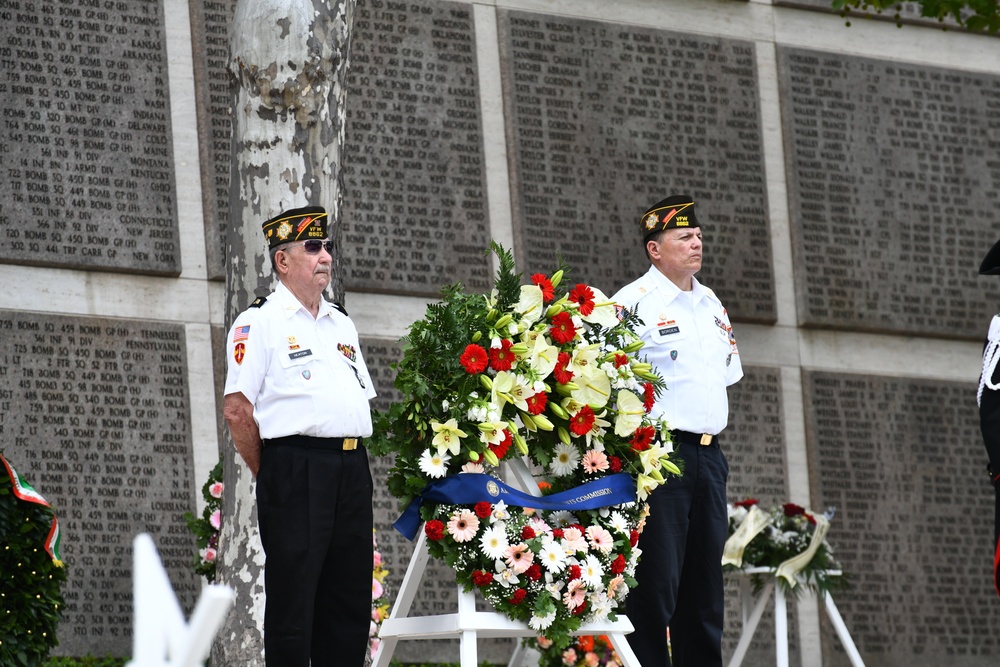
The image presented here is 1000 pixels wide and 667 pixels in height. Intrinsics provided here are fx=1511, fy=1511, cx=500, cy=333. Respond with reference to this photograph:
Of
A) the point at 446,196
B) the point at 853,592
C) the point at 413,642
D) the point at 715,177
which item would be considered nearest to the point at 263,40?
the point at 446,196

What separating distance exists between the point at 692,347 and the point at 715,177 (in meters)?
4.41

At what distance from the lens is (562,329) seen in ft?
18.1

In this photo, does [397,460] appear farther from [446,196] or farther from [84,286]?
[446,196]

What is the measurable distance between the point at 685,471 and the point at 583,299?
0.77 m

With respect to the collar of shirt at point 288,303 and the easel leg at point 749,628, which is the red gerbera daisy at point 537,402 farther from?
the easel leg at point 749,628

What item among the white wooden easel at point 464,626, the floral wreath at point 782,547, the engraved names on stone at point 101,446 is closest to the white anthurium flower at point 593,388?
the white wooden easel at point 464,626

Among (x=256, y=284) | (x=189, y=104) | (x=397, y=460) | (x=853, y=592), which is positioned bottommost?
(x=853, y=592)

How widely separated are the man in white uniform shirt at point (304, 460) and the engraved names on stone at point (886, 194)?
5.58 metres

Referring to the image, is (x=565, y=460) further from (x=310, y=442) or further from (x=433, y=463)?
(x=310, y=442)

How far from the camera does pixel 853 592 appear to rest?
985 centimetres

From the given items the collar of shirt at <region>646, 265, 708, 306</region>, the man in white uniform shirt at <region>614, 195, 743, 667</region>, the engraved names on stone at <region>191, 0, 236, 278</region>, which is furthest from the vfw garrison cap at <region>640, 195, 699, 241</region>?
the engraved names on stone at <region>191, 0, 236, 278</region>

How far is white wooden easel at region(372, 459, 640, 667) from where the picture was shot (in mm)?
5055

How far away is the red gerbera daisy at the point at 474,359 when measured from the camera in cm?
532

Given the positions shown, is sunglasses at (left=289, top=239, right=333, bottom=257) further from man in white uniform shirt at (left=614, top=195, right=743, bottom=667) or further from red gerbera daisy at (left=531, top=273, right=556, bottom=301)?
man in white uniform shirt at (left=614, top=195, right=743, bottom=667)
